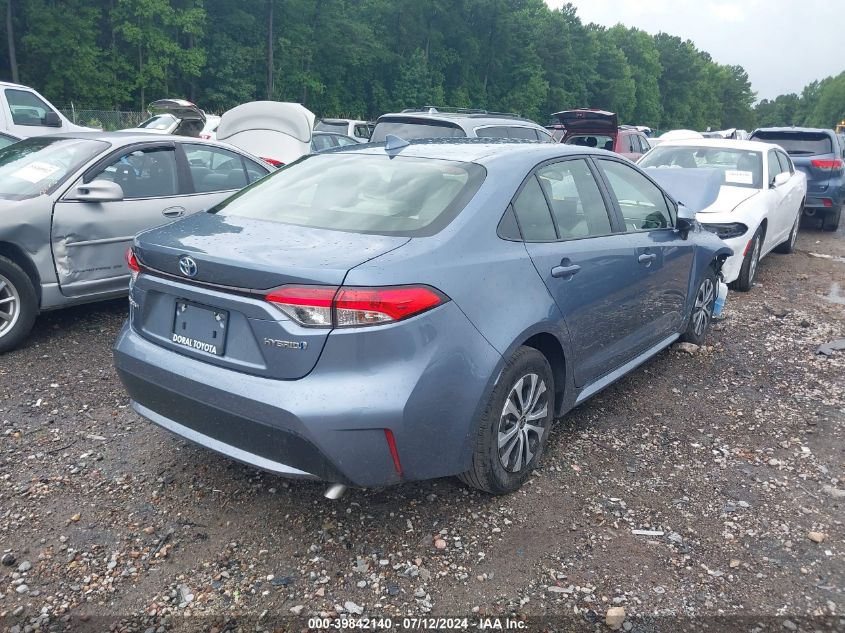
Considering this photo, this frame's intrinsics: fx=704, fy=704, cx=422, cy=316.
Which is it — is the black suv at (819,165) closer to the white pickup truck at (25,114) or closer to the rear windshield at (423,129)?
the rear windshield at (423,129)

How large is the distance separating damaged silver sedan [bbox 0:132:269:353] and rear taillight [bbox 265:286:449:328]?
3219mm

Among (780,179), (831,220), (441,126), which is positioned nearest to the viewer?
(780,179)

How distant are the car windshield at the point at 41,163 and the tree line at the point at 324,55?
37344 millimetres

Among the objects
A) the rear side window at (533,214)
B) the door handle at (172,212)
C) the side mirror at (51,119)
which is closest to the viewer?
the rear side window at (533,214)

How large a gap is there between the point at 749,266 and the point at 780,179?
1.60m

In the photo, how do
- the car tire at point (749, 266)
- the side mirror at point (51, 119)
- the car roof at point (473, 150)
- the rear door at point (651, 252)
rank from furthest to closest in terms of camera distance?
the side mirror at point (51, 119) → the car tire at point (749, 266) → the rear door at point (651, 252) → the car roof at point (473, 150)

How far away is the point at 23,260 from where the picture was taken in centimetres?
501

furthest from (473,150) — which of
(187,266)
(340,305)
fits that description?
(187,266)

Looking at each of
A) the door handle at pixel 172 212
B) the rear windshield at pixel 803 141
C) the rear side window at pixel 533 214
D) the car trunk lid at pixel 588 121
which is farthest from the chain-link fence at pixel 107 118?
the rear side window at pixel 533 214

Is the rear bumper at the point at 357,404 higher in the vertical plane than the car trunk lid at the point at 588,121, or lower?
lower

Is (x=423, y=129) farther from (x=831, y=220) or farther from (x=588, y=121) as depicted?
(x=831, y=220)

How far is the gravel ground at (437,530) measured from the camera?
2.70 meters

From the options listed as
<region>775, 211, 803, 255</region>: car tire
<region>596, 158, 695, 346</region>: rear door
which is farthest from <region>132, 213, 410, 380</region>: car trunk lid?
<region>775, 211, 803, 255</region>: car tire

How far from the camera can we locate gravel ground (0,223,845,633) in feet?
8.87
